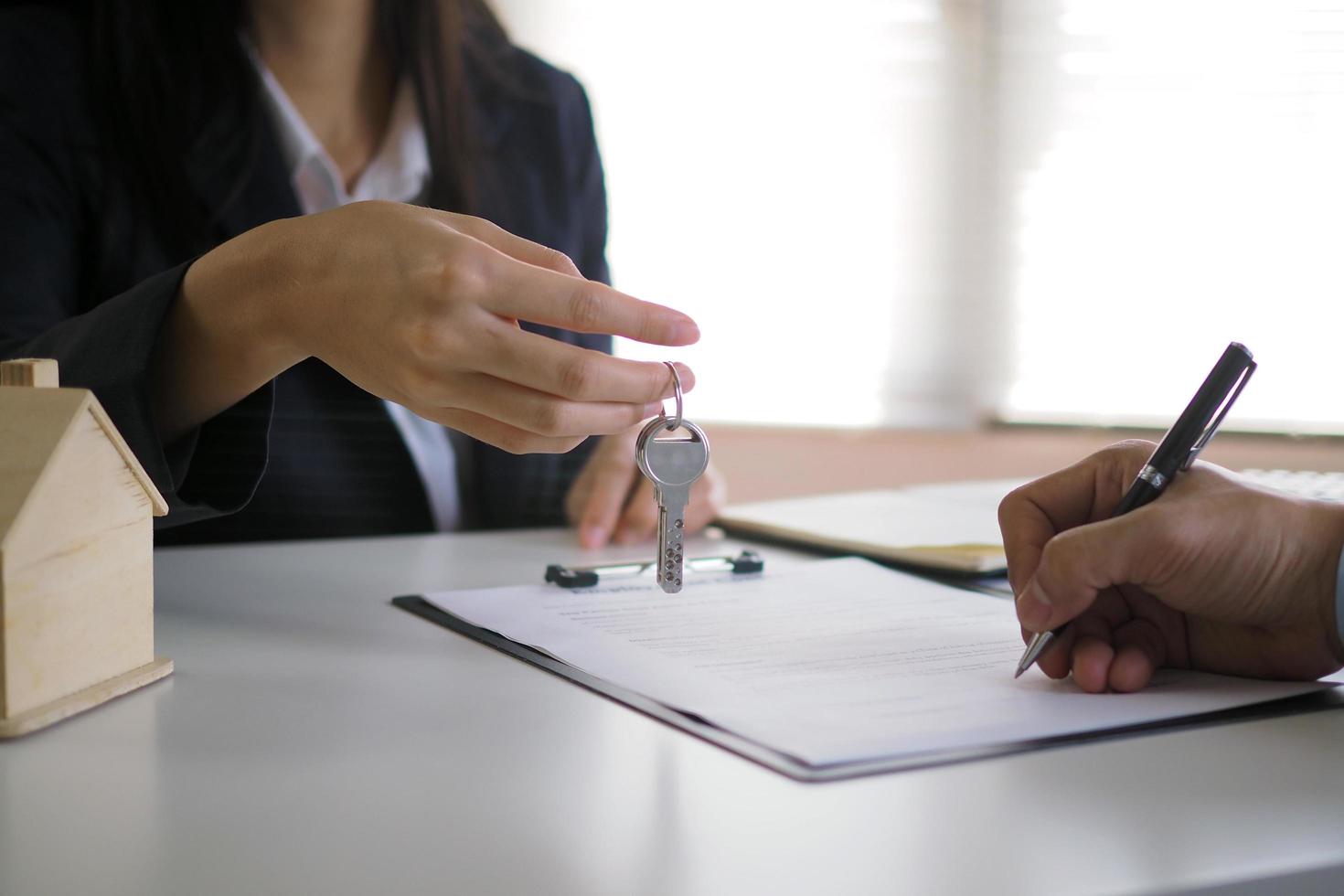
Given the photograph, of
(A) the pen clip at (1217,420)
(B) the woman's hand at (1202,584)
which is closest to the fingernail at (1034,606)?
(B) the woman's hand at (1202,584)

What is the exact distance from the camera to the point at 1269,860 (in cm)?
37

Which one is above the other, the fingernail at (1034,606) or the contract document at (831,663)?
the fingernail at (1034,606)

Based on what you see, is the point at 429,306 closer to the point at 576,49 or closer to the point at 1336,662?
the point at 1336,662

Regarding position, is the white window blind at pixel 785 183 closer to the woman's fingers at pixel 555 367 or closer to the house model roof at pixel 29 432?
the woman's fingers at pixel 555 367

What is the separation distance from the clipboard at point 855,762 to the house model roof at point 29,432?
24 cm

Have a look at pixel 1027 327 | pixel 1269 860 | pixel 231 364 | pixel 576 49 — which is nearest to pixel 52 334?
pixel 231 364

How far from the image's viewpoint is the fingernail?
1.79 feet

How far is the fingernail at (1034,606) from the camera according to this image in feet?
1.79

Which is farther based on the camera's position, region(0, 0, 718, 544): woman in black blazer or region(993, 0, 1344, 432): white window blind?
region(993, 0, 1344, 432): white window blind

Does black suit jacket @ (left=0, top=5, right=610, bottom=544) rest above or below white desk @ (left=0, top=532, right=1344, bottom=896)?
above

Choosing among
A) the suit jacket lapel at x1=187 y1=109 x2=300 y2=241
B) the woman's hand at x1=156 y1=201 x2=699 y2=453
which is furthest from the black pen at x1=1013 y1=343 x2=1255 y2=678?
the suit jacket lapel at x1=187 y1=109 x2=300 y2=241

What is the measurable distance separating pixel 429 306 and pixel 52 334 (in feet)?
1.04

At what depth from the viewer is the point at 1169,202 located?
201 cm

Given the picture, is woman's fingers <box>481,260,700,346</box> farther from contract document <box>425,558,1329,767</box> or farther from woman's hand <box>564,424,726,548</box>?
woman's hand <box>564,424,726,548</box>
